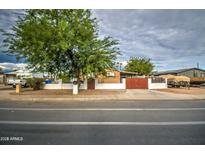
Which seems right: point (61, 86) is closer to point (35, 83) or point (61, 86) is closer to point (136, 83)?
point (35, 83)

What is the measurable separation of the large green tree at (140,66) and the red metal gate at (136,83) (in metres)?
32.0

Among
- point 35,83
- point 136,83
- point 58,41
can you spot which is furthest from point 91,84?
point 58,41

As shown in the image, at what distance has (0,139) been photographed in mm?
5516

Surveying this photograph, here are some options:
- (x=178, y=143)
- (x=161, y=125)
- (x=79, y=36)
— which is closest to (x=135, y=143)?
(x=178, y=143)

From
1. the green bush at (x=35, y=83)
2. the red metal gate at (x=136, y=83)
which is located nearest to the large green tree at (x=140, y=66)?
the red metal gate at (x=136, y=83)

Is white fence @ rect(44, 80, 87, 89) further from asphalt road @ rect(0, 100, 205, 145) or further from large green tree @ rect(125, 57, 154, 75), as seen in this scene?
large green tree @ rect(125, 57, 154, 75)

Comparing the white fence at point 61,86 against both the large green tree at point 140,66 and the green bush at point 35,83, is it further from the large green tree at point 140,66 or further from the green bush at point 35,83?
the large green tree at point 140,66

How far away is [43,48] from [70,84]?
8.94 meters

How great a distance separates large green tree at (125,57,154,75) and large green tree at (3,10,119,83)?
41.1m

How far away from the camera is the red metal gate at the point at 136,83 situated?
2580cm

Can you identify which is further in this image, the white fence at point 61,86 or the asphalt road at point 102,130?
the white fence at point 61,86

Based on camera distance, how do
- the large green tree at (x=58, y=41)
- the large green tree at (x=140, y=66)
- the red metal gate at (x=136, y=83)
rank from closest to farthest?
1. the large green tree at (x=58, y=41)
2. the red metal gate at (x=136, y=83)
3. the large green tree at (x=140, y=66)
